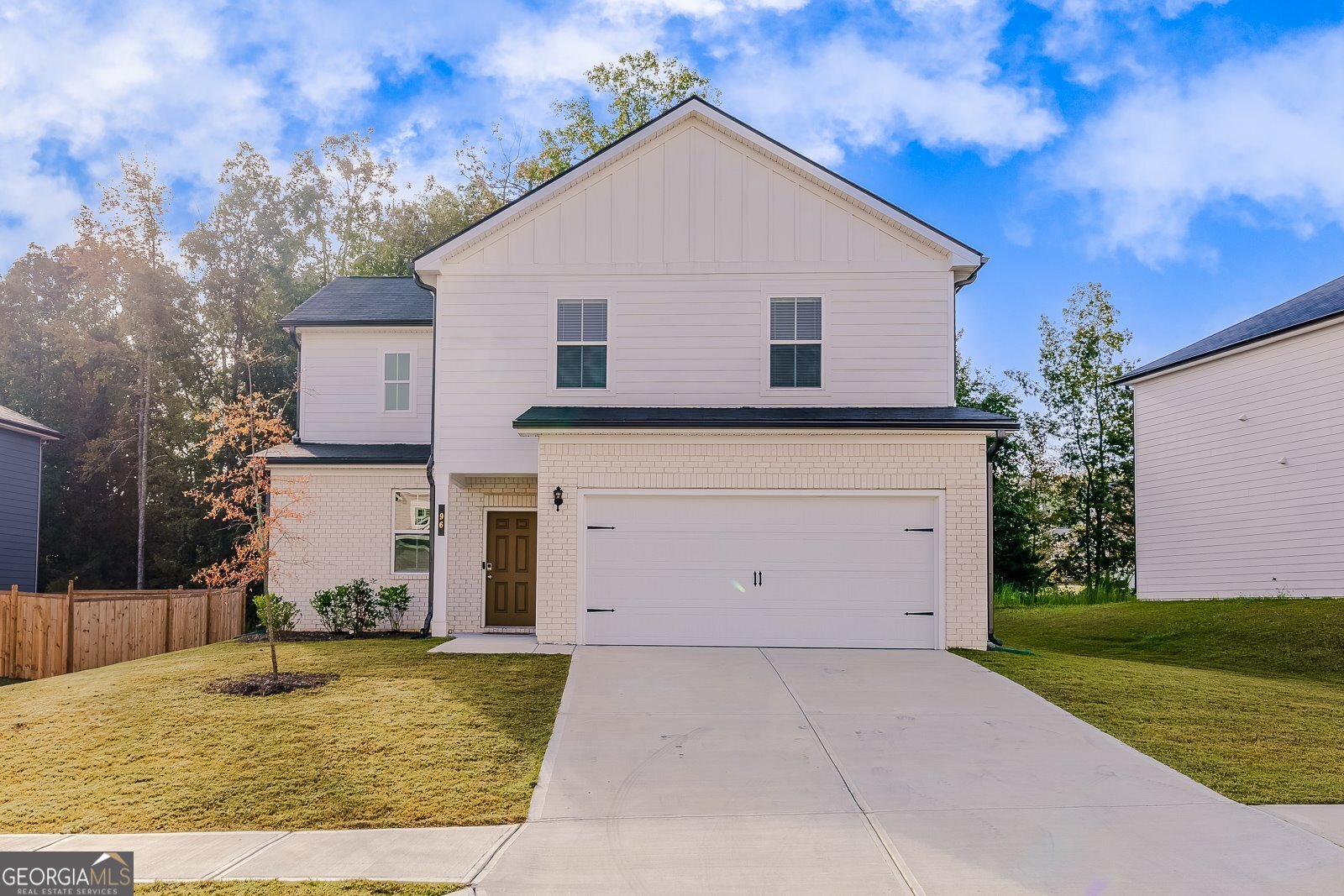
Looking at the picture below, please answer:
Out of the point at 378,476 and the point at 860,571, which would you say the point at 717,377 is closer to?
the point at 860,571

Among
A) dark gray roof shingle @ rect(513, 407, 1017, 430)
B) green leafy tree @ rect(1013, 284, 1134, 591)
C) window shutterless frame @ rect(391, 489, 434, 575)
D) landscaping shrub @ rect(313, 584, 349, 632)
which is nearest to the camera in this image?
dark gray roof shingle @ rect(513, 407, 1017, 430)

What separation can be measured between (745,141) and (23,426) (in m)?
18.6

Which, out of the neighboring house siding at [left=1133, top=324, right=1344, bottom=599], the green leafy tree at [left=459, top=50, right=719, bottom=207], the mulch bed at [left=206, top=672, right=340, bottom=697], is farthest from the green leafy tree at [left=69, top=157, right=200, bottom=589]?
the neighboring house siding at [left=1133, top=324, right=1344, bottom=599]

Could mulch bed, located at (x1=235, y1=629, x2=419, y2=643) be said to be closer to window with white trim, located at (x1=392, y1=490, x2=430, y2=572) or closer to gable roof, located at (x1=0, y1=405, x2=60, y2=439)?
window with white trim, located at (x1=392, y1=490, x2=430, y2=572)

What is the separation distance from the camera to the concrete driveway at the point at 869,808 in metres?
5.29

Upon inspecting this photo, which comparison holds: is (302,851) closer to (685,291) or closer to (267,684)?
(267,684)

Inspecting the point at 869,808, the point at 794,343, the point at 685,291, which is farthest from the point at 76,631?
the point at 869,808

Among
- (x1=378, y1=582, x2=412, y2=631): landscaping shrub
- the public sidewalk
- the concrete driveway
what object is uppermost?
(x1=378, y1=582, x2=412, y2=631): landscaping shrub

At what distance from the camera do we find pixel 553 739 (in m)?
8.12

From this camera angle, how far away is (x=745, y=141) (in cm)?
1464

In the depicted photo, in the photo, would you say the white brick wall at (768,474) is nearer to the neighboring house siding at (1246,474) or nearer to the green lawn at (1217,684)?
the green lawn at (1217,684)

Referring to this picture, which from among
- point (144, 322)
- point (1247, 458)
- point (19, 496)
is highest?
point (144, 322)

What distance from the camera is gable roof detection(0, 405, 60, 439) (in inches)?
854

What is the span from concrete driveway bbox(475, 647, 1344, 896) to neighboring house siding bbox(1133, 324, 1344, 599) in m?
11.3
